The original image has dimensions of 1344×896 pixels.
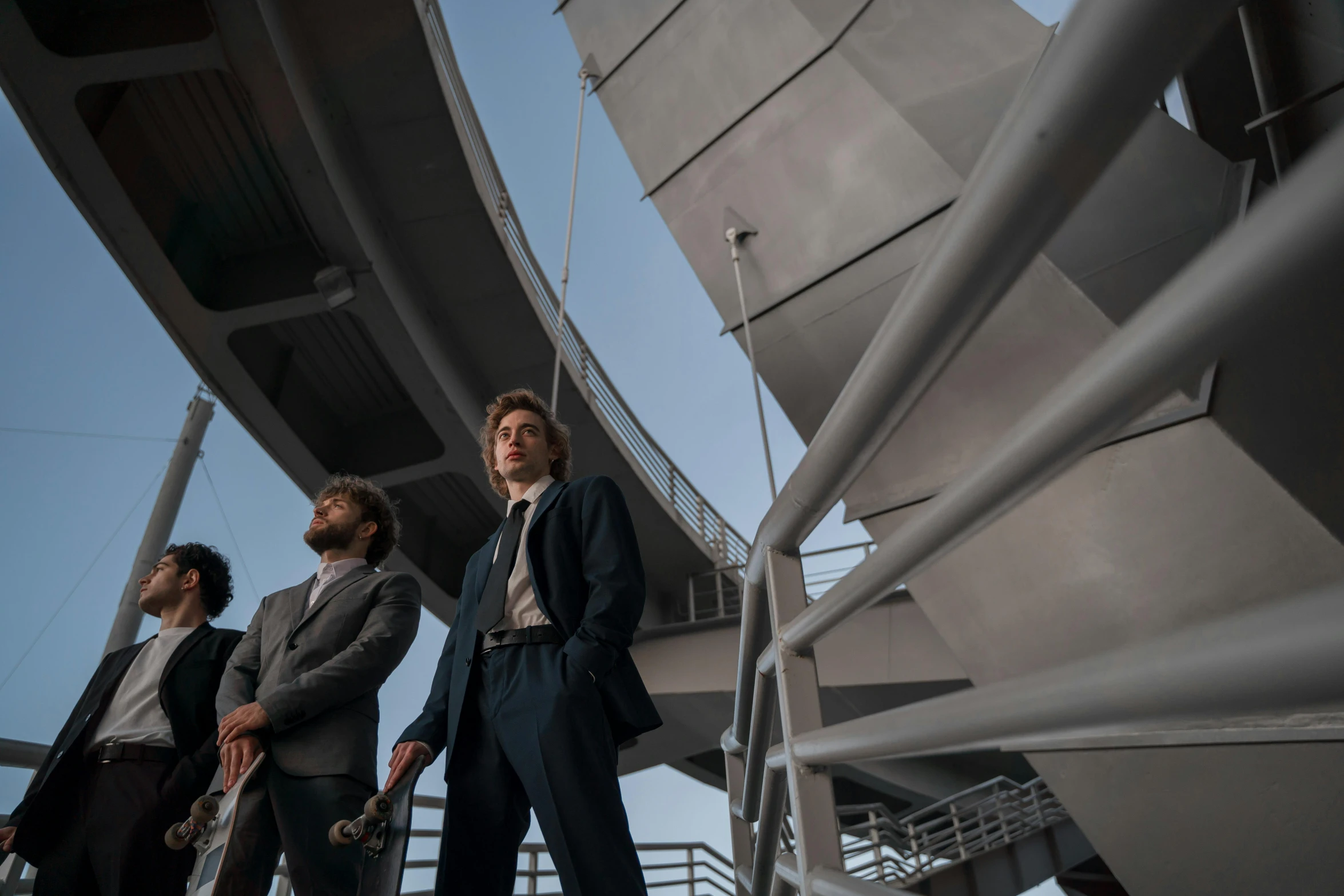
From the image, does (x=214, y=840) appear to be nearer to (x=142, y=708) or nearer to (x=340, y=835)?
(x=340, y=835)

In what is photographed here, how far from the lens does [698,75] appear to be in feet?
12.4

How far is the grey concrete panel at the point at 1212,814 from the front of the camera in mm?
1520

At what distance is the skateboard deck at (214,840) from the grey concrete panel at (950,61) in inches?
109

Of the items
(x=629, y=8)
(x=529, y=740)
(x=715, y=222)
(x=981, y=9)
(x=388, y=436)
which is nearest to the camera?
(x=529, y=740)

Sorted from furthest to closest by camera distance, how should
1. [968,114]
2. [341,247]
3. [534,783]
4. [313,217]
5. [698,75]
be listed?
[341,247] → [313,217] → [698,75] → [968,114] → [534,783]

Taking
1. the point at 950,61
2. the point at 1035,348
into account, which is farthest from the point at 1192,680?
the point at 950,61

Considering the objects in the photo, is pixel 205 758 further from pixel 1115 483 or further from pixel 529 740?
pixel 1115 483

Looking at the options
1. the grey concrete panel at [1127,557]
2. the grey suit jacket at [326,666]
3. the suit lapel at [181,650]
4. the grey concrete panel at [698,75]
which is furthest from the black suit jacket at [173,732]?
the grey concrete panel at [698,75]

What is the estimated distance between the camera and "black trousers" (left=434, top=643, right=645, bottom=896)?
154cm

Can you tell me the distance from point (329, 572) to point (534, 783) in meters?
1.13

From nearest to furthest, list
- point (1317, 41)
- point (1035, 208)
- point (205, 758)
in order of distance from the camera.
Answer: point (1035, 208) < point (1317, 41) < point (205, 758)

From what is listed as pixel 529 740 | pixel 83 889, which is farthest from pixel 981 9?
pixel 83 889

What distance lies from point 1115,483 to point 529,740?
1597 mm

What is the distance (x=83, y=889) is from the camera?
202cm
